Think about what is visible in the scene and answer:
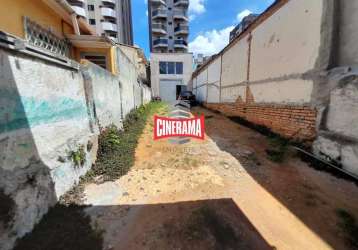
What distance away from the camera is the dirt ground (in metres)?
2.03

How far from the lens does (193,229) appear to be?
2172 millimetres

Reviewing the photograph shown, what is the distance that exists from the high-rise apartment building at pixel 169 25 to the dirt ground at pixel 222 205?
124 ft

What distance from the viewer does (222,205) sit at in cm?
263

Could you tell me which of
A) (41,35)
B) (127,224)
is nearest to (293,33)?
(127,224)

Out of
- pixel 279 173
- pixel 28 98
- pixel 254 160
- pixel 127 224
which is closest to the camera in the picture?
pixel 28 98

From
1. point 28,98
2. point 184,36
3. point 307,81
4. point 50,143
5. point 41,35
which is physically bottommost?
point 50,143

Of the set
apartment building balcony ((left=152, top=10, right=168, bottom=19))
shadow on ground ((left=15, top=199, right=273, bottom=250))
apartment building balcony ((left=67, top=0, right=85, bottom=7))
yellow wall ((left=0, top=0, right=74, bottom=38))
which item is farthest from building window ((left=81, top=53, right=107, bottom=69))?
apartment building balcony ((left=152, top=10, right=168, bottom=19))

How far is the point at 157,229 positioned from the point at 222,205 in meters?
1.03

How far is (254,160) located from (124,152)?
10.3ft

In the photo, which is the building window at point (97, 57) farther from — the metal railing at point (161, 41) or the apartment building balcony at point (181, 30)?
the apartment building balcony at point (181, 30)

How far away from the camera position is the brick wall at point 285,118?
4281 mm

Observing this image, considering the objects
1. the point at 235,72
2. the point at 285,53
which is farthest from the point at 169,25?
the point at 285,53

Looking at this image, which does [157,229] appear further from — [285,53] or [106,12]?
[106,12]

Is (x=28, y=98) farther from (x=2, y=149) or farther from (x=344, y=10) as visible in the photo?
(x=344, y=10)
